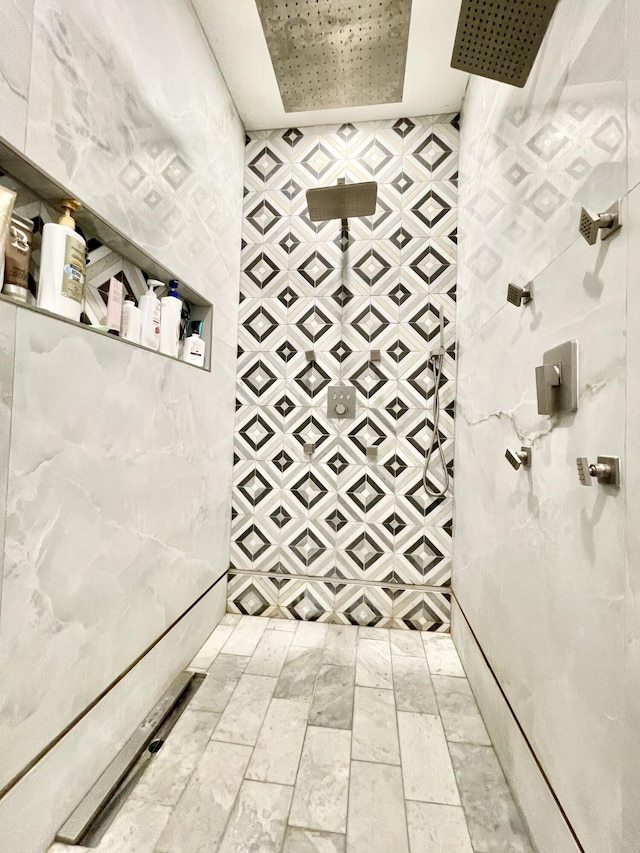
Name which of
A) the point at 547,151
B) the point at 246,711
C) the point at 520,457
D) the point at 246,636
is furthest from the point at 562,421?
the point at 246,636

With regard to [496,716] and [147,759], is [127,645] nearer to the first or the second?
[147,759]

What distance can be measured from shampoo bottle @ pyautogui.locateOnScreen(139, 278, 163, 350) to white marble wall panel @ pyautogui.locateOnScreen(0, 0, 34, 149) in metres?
0.54

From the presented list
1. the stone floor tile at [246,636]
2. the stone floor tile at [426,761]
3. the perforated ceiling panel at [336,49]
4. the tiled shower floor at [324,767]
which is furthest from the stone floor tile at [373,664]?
the perforated ceiling panel at [336,49]

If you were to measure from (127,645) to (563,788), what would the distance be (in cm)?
116

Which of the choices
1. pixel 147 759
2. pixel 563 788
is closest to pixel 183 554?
pixel 147 759

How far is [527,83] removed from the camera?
3.65 ft

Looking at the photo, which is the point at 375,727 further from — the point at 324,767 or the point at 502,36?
the point at 502,36

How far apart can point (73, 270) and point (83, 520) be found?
623 millimetres

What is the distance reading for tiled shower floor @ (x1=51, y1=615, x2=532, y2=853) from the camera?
0.93 meters

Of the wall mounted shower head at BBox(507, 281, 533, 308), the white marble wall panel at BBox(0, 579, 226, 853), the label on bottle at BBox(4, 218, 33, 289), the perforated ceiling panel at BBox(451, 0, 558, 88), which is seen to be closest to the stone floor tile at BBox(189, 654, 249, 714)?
the white marble wall panel at BBox(0, 579, 226, 853)

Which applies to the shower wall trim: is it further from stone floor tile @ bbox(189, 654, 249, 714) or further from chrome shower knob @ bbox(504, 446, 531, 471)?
chrome shower knob @ bbox(504, 446, 531, 471)

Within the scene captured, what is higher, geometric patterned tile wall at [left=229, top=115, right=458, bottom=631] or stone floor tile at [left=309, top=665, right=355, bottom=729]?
geometric patterned tile wall at [left=229, top=115, right=458, bottom=631]

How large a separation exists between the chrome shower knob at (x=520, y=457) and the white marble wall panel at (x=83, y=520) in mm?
1132

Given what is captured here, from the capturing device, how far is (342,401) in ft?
6.56
